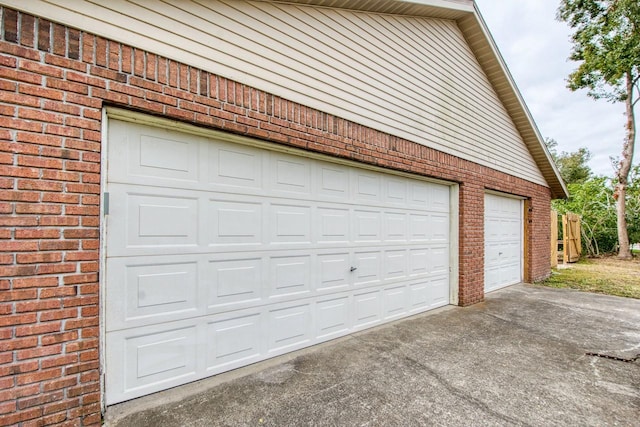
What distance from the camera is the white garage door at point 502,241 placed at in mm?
6336

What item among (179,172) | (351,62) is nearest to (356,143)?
(351,62)

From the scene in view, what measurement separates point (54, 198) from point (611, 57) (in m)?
17.9

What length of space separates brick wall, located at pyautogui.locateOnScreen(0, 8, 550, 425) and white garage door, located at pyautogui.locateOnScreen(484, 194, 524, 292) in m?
6.49

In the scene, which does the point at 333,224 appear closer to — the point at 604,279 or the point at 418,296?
the point at 418,296

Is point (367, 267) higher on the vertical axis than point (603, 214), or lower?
lower

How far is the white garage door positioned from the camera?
6.34 meters

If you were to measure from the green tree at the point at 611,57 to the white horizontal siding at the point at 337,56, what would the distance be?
10362 millimetres

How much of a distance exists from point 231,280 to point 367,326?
85.9 inches

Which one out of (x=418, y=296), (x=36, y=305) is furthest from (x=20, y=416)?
(x=418, y=296)

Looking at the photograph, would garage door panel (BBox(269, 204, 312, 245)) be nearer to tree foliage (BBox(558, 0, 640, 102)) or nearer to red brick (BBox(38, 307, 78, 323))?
red brick (BBox(38, 307, 78, 323))

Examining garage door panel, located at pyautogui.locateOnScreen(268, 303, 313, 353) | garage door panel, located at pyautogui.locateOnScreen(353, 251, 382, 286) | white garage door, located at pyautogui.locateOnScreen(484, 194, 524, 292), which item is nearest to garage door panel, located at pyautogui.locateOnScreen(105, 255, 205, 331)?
garage door panel, located at pyautogui.locateOnScreen(268, 303, 313, 353)

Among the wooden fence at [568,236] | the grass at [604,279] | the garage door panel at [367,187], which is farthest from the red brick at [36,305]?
the wooden fence at [568,236]

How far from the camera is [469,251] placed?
5.37m

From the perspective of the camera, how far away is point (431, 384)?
8.85 feet
